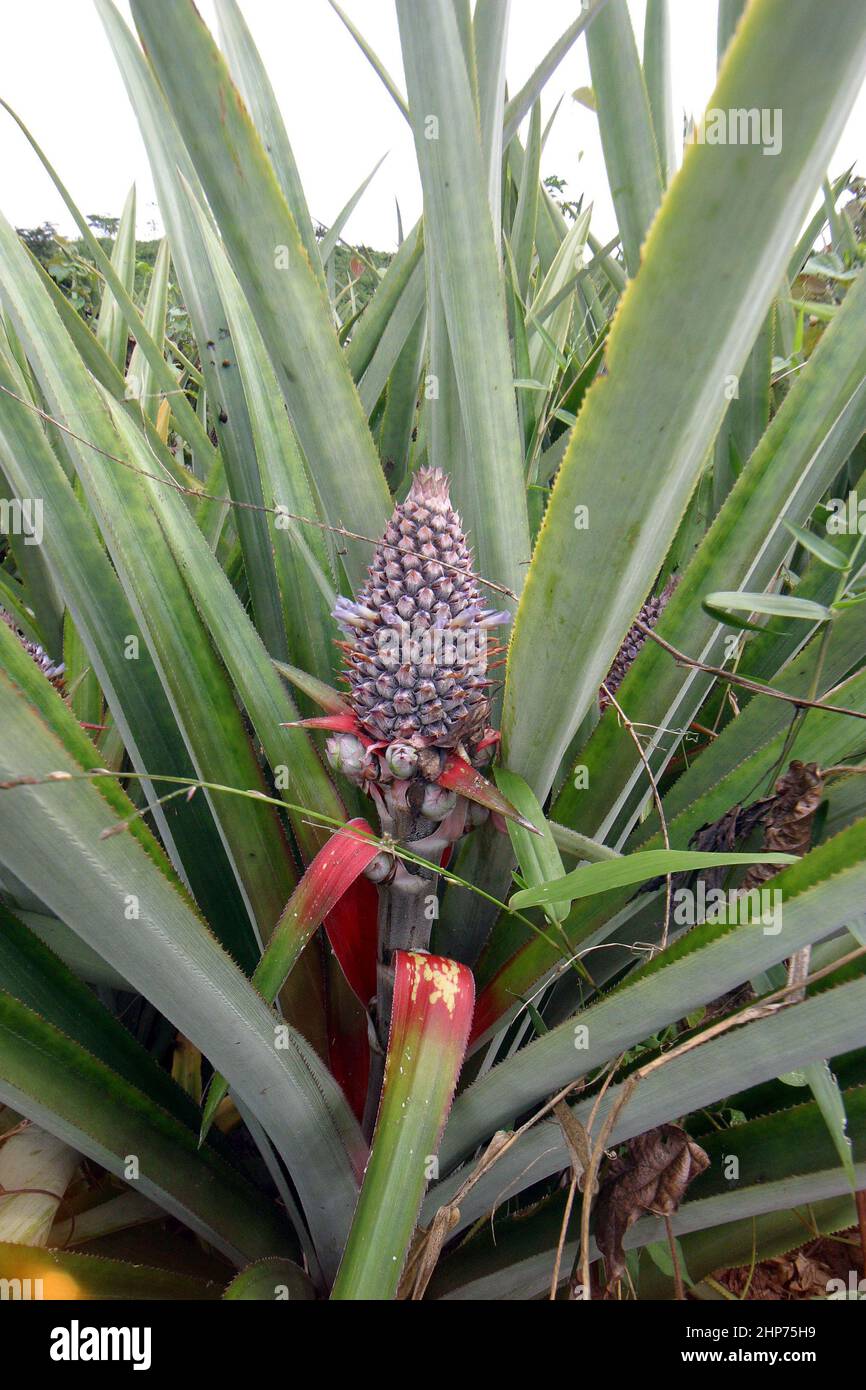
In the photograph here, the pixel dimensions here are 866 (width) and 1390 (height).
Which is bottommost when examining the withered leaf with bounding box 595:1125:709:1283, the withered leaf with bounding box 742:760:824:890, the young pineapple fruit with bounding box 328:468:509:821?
the withered leaf with bounding box 595:1125:709:1283

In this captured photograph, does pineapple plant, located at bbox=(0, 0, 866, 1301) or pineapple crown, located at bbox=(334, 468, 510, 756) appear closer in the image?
pineapple plant, located at bbox=(0, 0, 866, 1301)

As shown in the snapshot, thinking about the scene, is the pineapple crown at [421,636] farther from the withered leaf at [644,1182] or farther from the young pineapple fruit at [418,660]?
the withered leaf at [644,1182]

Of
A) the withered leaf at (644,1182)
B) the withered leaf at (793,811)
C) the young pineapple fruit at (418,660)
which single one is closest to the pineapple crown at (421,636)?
the young pineapple fruit at (418,660)

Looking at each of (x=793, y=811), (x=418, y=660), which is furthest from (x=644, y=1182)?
(x=418, y=660)

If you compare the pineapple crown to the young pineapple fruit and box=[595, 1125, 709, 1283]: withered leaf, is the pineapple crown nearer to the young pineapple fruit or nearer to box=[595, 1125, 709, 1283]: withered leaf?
the young pineapple fruit

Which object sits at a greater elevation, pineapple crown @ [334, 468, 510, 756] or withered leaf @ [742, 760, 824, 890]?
pineapple crown @ [334, 468, 510, 756]

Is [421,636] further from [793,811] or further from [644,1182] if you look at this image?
[644,1182]

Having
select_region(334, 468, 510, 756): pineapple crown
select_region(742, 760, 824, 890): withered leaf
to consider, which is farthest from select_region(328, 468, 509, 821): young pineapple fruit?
select_region(742, 760, 824, 890): withered leaf
